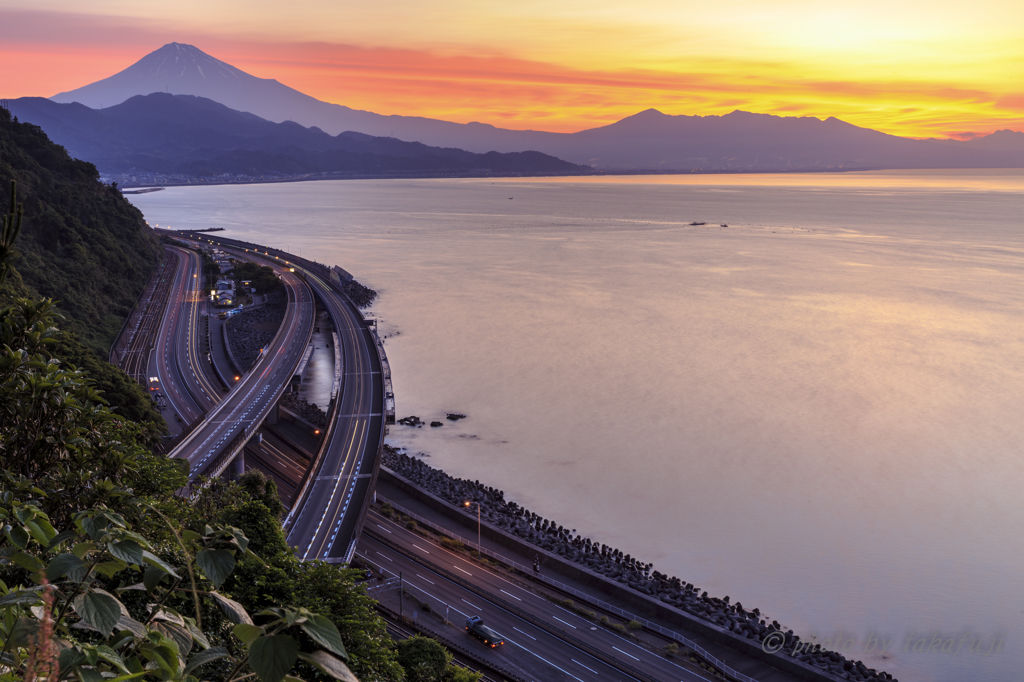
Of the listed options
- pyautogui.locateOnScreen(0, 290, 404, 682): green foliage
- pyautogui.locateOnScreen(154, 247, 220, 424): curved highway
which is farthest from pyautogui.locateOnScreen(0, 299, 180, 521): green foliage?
pyautogui.locateOnScreen(154, 247, 220, 424): curved highway

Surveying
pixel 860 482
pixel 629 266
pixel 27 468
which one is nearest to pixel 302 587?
pixel 27 468

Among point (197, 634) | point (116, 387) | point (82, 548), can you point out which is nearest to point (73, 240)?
point (116, 387)

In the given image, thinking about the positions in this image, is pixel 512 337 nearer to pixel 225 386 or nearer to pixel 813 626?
pixel 225 386

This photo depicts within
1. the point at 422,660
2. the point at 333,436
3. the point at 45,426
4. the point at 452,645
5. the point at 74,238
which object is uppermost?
the point at 74,238

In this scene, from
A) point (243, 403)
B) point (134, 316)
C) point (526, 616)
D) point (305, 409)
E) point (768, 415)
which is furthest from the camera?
point (134, 316)

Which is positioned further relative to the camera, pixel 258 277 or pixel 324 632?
pixel 258 277

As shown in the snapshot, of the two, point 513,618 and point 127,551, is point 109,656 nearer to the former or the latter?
point 127,551
